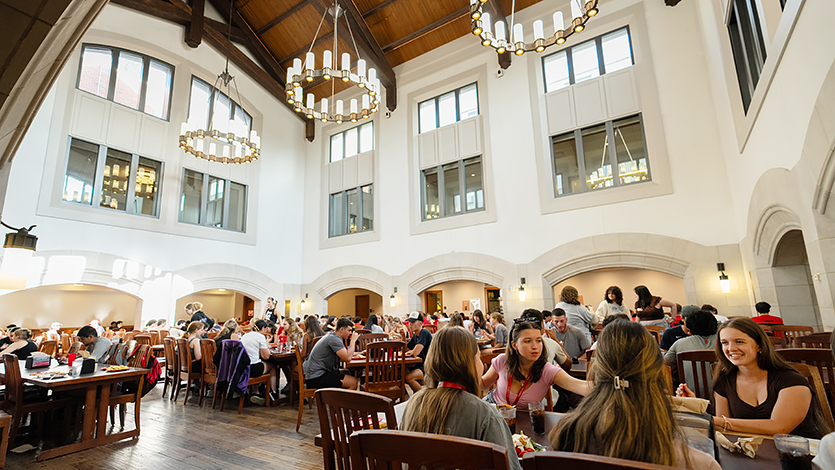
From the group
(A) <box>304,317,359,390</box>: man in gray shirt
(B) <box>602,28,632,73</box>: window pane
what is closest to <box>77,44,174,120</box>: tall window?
(A) <box>304,317,359,390</box>: man in gray shirt

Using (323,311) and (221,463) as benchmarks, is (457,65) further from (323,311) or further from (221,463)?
(221,463)

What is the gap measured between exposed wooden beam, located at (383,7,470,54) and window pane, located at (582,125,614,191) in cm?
443

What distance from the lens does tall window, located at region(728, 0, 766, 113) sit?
5157mm

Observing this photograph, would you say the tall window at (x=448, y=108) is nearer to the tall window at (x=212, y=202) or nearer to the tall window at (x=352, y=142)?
the tall window at (x=352, y=142)

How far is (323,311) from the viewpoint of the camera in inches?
515

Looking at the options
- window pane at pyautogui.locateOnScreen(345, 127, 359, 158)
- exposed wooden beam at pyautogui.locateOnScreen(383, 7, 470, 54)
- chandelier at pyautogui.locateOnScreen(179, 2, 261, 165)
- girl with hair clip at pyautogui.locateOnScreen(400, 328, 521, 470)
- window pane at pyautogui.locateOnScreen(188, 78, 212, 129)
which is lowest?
girl with hair clip at pyautogui.locateOnScreen(400, 328, 521, 470)

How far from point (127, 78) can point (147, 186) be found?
2808 millimetres

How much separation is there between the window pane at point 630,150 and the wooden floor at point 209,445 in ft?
25.6

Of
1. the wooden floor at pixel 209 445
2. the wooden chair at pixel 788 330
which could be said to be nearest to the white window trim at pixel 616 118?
the wooden chair at pixel 788 330

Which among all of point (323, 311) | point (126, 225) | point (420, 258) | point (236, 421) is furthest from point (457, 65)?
point (236, 421)

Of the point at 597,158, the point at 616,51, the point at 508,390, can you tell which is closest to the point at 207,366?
the point at 508,390

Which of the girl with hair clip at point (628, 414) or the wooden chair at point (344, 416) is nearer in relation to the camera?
the girl with hair clip at point (628, 414)

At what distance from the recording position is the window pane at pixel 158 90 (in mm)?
10961

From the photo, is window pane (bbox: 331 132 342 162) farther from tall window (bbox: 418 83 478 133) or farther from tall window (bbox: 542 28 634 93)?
tall window (bbox: 542 28 634 93)
